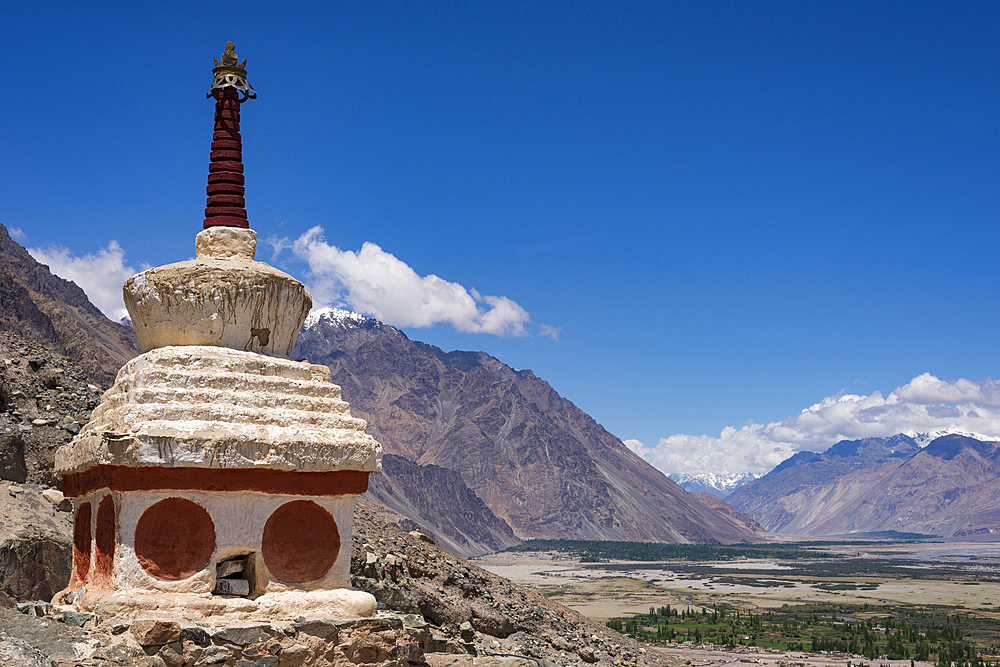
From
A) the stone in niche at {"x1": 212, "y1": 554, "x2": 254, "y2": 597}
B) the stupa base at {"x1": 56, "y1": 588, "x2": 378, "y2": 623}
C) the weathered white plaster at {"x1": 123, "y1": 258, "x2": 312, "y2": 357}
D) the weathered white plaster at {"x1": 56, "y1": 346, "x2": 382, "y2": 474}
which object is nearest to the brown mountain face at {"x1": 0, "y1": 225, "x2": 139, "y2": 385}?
the weathered white plaster at {"x1": 123, "y1": 258, "x2": 312, "y2": 357}

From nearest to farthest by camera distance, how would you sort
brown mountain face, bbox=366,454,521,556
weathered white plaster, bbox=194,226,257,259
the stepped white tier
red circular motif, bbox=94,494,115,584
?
the stepped white tier < red circular motif, bbox=94,494,115,584 < weathered white plaster, bbox=194,226,257,259 < brown mountain face, bbox=366,454,521,556

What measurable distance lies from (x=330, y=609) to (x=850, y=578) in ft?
518

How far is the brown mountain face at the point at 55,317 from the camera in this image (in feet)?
201

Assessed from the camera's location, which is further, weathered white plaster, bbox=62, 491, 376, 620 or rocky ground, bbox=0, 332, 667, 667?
weathered white plaster, bbox=62, 491, 376, 620

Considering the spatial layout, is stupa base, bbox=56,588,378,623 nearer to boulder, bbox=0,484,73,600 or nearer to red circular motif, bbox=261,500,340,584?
red circular motif, bbox=261,500,340,584

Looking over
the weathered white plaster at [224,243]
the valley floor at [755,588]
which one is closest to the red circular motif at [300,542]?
the weathered white plaster at [224,243]

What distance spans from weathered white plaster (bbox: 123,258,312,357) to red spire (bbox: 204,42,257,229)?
817 mm

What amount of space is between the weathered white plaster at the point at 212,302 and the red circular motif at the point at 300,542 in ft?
6.38

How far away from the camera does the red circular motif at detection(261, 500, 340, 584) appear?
10.0 metres

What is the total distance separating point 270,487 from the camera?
9.83 metres

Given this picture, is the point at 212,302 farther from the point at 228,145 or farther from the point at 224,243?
the point at 228,145

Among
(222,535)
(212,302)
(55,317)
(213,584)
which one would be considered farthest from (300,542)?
(55,317)

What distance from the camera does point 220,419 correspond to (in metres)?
9.66

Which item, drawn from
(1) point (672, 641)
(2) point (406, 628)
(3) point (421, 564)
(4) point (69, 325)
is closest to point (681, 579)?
(1) point (672, 641)
